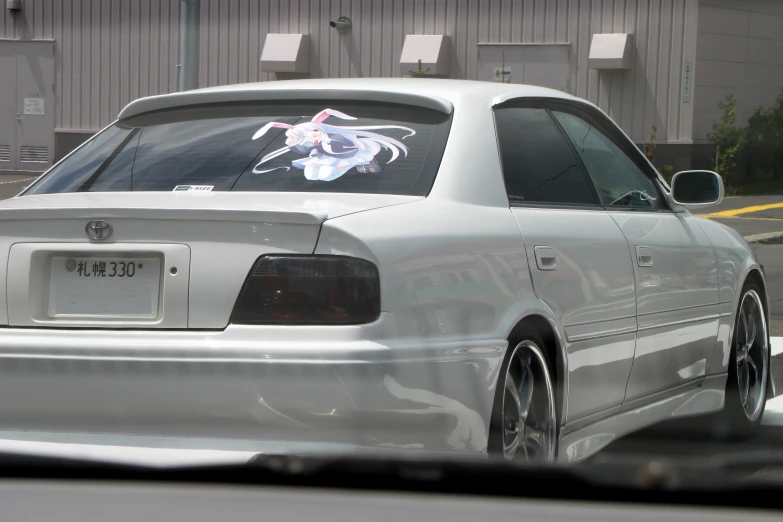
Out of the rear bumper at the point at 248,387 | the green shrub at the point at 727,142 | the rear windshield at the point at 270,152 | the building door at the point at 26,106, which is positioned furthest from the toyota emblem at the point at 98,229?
the building door at the point at 26,106

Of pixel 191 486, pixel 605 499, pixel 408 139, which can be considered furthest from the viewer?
pixel 408 139

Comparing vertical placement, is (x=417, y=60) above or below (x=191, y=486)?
above

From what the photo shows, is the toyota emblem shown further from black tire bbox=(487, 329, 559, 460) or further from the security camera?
the security camera

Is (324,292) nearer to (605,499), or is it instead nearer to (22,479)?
(22,479)

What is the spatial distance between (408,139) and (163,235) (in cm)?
90

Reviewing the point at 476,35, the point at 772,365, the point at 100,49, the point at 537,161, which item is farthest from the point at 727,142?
the point at 537,161

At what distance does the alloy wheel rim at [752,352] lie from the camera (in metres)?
5.41

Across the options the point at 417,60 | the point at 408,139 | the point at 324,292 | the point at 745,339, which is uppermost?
the point at 417,60

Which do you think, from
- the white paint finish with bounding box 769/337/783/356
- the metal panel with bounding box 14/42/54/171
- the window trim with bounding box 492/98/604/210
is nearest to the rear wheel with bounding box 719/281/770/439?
the window trim with bounding box 492/98/604/210

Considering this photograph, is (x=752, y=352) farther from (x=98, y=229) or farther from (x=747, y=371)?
(x=98, y=229)

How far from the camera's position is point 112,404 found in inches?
124

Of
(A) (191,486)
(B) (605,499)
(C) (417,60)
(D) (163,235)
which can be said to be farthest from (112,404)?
(C) (417,60)

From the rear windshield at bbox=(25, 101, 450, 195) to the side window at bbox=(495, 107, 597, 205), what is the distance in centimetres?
33

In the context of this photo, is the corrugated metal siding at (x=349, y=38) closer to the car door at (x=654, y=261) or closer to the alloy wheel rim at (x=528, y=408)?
the car door at (x=654, y=261)
